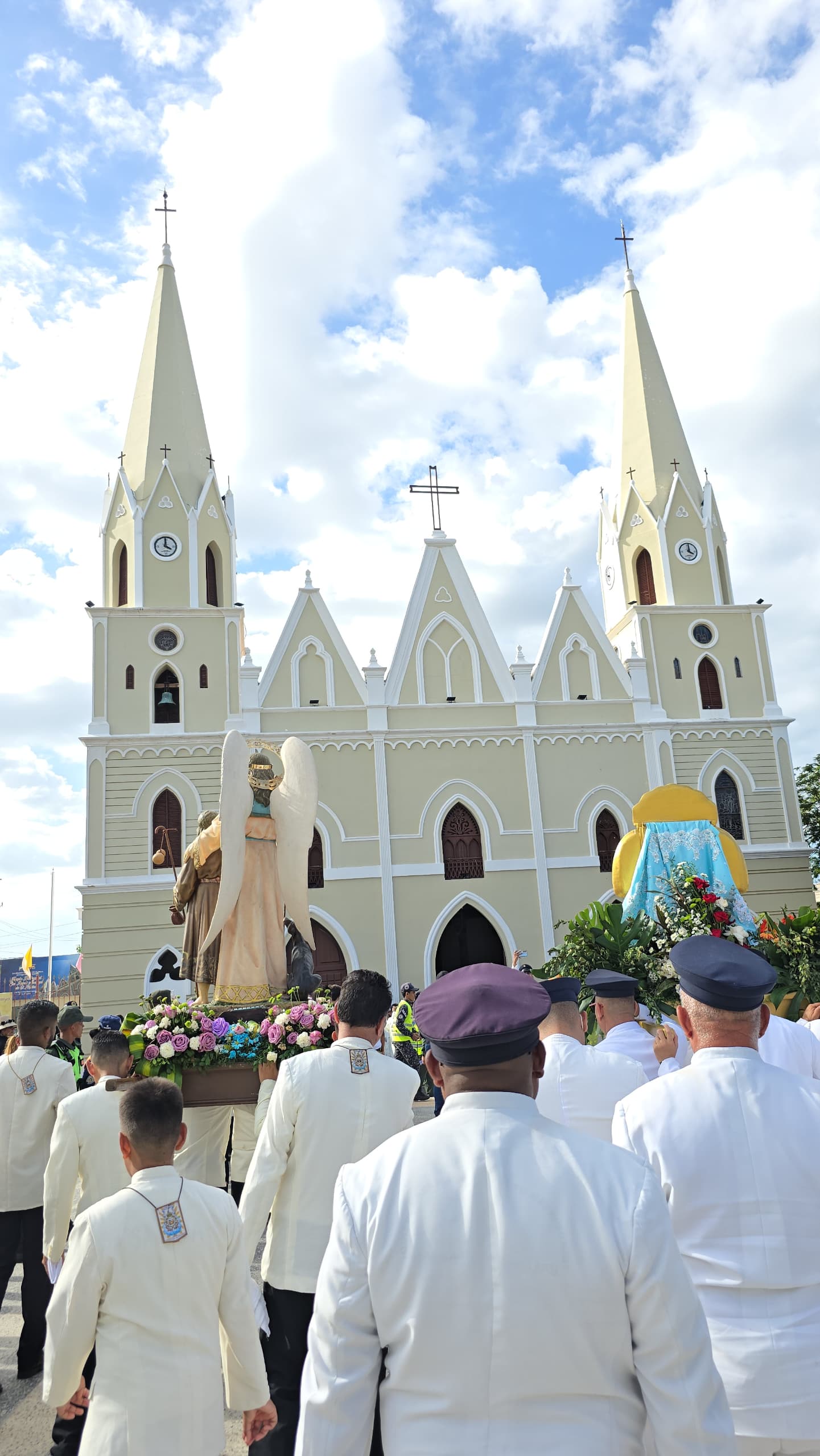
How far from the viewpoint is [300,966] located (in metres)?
7.25

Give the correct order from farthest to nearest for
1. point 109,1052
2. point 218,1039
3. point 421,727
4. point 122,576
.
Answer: point 122,576
point 421,727
point 218,1039
point 109,1052

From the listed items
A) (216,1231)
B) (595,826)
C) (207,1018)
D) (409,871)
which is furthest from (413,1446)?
(595,826)

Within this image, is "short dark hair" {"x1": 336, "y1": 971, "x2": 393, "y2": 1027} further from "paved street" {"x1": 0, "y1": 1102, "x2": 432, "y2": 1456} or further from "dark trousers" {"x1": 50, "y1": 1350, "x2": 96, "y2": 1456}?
"dark trousers" {"x1": 50, "y1": 1350, "x2": 96, "y2": 1456}

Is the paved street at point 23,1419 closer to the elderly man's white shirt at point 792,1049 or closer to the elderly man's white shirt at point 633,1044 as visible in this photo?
the elderly man's white shirt at point 633,1044

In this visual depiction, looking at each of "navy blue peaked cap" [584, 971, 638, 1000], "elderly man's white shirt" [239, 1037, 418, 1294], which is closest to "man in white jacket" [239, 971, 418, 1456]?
"elderly man's white shirt" [239, 1037, 418, 1294]

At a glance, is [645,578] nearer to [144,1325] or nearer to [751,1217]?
[751,1217]

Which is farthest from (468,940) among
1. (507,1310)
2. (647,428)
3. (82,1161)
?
(507,1310)

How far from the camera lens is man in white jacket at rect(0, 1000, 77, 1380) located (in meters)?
5.31

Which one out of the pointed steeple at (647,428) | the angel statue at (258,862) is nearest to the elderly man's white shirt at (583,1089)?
Result: the angel statue at (258,862)

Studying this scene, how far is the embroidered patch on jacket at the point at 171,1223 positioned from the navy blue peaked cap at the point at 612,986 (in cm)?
313

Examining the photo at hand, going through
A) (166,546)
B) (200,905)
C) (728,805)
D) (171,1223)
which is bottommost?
(171,1223)

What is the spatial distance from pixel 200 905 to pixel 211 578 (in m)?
17.5

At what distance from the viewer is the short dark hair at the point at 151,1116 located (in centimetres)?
292

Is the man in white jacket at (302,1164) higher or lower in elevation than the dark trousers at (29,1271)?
higher
